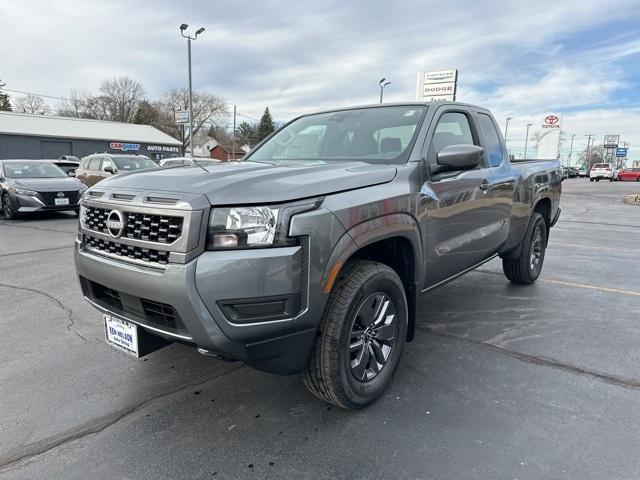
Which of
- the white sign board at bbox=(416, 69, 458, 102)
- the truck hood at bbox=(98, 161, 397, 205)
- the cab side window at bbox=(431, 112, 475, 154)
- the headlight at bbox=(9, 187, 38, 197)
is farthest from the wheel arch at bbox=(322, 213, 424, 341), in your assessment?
the white sign board at bbox=(416, 69, 458, 102)

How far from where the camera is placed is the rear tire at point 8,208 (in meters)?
10.8

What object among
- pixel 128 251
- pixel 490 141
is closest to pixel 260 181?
pixel 128 251

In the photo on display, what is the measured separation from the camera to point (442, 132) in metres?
3.51

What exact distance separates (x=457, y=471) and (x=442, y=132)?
2.40m

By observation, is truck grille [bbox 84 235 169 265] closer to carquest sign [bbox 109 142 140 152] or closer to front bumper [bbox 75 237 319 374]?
front bumper [bbox 75 237 319 374]

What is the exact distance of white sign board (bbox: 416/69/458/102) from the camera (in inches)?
1011

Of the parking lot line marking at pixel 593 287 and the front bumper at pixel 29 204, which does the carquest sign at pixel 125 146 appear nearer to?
the front bumper at pixel 29 204

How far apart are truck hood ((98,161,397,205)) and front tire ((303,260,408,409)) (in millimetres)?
505

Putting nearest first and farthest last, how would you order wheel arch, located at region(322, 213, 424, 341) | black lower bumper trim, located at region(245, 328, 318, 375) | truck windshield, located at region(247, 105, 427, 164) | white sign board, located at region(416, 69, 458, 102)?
black lower bumper trim, located at region(245, 328, 318, 375), wheel arch, located at region(322, 213, 424, 341), truck windshield, located at region(247, 105, 427, 164), white sign board, located at region(416, 69, 458, 102)

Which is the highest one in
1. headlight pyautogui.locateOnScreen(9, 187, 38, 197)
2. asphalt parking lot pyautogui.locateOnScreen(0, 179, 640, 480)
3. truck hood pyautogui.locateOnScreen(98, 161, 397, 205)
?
truck hood pyautogui.locateOnScreen(98, 161, 397, 205)

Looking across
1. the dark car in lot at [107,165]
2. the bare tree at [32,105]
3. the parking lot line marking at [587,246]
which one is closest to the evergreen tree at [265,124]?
the bare tree at [32,105]

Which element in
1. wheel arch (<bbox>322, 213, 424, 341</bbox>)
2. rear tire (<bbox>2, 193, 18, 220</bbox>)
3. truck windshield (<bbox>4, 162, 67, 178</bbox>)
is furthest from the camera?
truck windshield (<bbox>4, 162, 67, 178</bbox>)

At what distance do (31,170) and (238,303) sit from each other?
39.4 feet

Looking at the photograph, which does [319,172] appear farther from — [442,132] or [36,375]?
[36,375]
